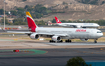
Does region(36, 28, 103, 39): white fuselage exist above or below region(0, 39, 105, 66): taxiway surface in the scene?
above

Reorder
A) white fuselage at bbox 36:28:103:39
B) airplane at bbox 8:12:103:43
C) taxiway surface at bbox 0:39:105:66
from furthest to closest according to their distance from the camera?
airplane at bbox 8:12:103:43, white fuselage at bbox 36:28:103:39, taxiway surface at bbox 0:39:105:66

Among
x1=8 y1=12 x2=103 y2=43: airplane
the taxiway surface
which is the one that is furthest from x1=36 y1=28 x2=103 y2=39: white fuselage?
the taxiway surface

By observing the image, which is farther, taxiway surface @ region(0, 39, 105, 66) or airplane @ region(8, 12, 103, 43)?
airplane @ region(8, 12, 103, 43)

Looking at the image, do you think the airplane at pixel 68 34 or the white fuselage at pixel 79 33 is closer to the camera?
the white fuselage at pixel 79 33

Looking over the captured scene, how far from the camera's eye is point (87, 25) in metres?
159

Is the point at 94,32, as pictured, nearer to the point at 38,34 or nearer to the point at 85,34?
the point at 85,34

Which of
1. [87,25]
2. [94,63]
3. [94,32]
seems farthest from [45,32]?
[87,25]

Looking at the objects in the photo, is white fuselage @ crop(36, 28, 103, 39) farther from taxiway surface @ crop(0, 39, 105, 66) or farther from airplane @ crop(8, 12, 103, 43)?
taxiway surface @ crop(0, 39, 105, 66)

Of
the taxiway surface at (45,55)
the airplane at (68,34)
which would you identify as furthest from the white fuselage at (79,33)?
the taxiway surface at (45,55)

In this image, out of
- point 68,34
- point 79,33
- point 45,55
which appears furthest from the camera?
point 68,34

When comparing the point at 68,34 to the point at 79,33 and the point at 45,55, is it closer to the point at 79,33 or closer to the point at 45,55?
the point at 79,33

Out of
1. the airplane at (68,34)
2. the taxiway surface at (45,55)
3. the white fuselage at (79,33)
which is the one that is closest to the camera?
the taxiway surface at (45,55)

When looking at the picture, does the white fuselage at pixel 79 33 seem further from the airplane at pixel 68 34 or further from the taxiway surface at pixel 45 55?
the taxiway surface at pixel 45 55

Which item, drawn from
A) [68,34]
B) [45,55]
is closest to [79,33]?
[68,34]
